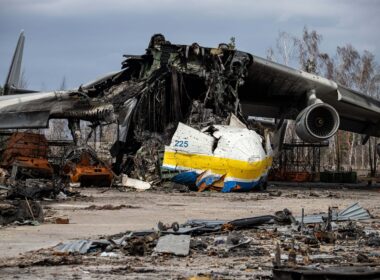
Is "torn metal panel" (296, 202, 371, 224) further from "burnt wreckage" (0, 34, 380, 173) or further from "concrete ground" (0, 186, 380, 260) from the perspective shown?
"burnt wreckage" (0, 34, 380, 173)

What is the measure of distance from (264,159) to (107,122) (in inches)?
184

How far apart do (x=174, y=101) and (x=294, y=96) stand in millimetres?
4585

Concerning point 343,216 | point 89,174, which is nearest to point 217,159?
point 89,174

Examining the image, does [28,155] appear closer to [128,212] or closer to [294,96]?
[294,96]

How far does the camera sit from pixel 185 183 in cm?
1611

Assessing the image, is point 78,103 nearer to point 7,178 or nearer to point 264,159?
point 7,178

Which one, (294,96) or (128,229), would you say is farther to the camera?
(294,96)

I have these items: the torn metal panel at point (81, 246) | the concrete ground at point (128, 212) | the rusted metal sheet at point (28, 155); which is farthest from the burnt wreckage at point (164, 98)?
the torn metal panel at point (81, 246)

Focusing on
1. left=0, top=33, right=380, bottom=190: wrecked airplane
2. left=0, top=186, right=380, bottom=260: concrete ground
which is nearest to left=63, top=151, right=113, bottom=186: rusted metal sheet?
left=0, top=33, right=380, bottom=190: wrecked airplane

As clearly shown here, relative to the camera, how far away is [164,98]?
18328 millimetres

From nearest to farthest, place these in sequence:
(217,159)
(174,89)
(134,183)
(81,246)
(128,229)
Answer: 1. (81,246)
2. (128,229)
3. (217,159)
4. (134,183)
5. (174,89)

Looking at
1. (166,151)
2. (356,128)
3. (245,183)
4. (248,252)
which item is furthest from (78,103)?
(248,252)

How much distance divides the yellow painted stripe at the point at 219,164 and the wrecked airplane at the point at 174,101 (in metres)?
0.04

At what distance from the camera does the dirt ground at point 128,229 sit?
184 inches
